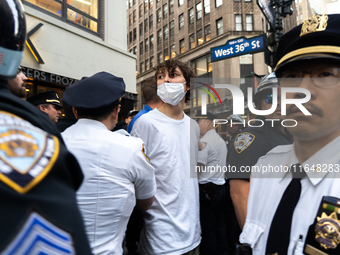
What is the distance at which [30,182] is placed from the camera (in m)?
0.50

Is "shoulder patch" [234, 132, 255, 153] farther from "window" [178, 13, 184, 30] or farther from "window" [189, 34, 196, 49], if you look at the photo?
"window" [178, 13, 184, 30]

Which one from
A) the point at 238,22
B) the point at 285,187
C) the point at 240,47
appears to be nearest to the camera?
the point at 285,187

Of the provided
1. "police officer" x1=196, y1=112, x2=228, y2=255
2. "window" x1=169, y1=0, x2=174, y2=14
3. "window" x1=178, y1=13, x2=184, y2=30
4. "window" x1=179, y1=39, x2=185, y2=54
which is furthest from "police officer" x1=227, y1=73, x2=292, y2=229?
→ "window" x1=169, y1=0, x2=174, y2=14

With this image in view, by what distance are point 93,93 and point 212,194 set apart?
9.37 feet

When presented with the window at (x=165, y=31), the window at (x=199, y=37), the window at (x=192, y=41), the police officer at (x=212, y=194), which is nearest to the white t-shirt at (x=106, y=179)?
the police officer at (x=212, y=194)

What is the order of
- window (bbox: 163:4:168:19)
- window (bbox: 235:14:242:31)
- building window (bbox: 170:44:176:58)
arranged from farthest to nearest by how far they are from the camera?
window (bbox: 163:4:168:19) → building window (bbox: 170:44:176:58) → window (bbox: 235:14:242:31)

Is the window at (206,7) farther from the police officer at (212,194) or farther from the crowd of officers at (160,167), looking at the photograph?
the crowd of officers at (160,167)

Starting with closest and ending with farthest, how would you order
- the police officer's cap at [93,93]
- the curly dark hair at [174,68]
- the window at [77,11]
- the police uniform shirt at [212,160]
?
the police officer's cap at [93,93] → the curly dark hair at [174,68] → the police uniform shirt at [212,160] → the window at [77,11]

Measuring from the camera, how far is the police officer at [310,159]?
2.99 feet

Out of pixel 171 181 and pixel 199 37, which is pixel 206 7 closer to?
pixel 199 37

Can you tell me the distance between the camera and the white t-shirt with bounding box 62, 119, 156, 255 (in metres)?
1.55

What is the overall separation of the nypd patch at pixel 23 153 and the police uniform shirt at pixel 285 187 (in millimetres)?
962

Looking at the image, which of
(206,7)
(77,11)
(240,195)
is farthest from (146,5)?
(240,195)

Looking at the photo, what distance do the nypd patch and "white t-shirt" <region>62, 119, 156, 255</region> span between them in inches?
41.2
